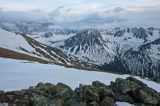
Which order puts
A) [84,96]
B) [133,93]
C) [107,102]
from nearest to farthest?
1. [107,102]
2. [84,96]
3. [133,93]

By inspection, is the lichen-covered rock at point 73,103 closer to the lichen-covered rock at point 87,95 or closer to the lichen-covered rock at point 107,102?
the lichen-covered rock at point 87,95

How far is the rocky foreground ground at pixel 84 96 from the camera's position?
30094 mm

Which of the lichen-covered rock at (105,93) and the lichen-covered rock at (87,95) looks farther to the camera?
the lichen-covered rock at (105,93)

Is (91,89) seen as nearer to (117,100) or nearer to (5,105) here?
(117,100)

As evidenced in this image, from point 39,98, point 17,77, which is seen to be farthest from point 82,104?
point 17,77

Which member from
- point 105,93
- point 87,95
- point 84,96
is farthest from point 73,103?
point 105,93

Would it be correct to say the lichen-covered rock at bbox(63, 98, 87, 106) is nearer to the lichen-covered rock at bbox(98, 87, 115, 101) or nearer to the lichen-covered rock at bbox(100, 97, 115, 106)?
the lichen-covered rock at bbox(100, 97, 115, 106)

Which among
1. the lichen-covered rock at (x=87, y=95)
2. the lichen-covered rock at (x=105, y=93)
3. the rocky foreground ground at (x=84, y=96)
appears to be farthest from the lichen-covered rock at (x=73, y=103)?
the lichen-covered rock at (x=105, y=93)

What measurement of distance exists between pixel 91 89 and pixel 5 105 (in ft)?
27.1

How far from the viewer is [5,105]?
1138 inches

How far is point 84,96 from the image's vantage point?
3228 cm

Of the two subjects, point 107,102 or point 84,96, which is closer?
point 107,102

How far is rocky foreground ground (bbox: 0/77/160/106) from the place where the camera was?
98.7 ft

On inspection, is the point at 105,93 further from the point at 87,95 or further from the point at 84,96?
the point at 84,96
